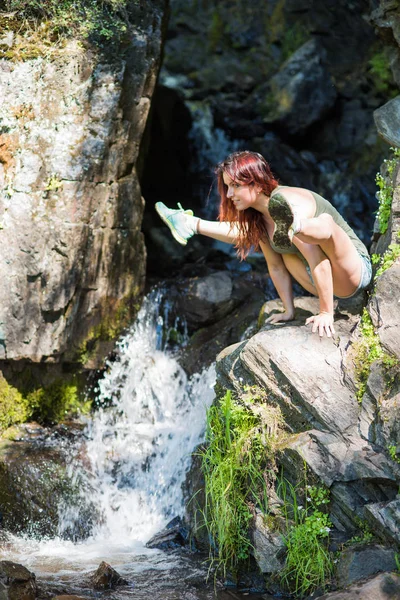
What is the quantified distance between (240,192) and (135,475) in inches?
102

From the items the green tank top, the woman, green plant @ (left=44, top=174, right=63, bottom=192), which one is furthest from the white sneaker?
green plant @ (left=44, top=174, right=63, bottom=192)

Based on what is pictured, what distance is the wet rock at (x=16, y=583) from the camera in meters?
3.84

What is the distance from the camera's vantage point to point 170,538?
16.5ft

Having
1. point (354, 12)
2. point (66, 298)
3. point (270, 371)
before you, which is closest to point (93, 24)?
point (66, 298)

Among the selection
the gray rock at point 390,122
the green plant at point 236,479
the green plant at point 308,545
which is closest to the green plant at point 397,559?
the green plant at point 308,545

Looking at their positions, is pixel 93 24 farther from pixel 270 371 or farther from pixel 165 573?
pixel 165 573

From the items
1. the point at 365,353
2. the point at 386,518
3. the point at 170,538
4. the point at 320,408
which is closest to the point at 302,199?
the point at 365,353

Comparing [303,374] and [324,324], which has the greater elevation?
[324,324]

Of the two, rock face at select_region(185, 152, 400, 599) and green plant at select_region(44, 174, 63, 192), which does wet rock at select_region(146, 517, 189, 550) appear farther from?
green plant at select_region(44, 174, 63, 192)

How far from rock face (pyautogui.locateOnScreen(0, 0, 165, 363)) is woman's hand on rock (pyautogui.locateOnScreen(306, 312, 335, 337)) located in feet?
7.67

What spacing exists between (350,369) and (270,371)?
1.65ft

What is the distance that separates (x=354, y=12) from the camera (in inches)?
Result: 444

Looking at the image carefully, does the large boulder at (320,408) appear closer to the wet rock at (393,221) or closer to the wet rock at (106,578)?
the wet rock at (393,221)

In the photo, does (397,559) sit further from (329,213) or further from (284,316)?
(329,213)
